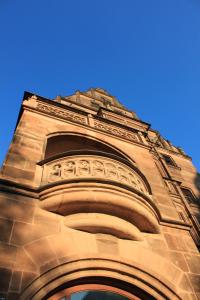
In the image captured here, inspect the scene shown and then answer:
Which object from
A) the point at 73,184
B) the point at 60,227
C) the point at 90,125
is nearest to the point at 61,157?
the point at 73,184

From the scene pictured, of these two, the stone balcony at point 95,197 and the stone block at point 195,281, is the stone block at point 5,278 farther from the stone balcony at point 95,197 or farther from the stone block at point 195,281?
the stone block at point 195,281

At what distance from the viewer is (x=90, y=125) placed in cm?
1032

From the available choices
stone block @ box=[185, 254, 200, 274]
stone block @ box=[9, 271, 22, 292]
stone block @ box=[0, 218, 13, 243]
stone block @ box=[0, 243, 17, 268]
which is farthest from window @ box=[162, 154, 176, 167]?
stone block @ box=[9, 271, 22, 292]

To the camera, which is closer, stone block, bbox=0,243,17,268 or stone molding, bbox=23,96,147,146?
stone block, bbox=0,243,17,268

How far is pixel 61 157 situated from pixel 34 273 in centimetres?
300

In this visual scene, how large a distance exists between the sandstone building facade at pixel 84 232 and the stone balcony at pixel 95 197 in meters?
0.02

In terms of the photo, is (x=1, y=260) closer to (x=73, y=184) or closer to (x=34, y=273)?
(x=34, y=273)

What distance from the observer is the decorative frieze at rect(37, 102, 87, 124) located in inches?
390

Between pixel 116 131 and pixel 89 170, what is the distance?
4.76m

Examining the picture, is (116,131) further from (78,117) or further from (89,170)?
(89,170)

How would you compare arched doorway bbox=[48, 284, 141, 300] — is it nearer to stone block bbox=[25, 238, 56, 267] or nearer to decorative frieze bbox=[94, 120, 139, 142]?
stone block bbox=[25, 238, 56, 267]

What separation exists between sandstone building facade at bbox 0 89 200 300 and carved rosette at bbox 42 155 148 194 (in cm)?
2

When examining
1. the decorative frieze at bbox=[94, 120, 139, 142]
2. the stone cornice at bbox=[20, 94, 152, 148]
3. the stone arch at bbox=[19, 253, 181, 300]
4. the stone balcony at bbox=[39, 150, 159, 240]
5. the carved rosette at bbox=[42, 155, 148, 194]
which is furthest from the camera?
the decorative frieze at bbox=[94, 120, 139, 142]

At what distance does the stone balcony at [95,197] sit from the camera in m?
5.63
